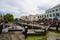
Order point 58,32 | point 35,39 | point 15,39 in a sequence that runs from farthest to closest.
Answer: point 58,32
point 35,39
point 15,39

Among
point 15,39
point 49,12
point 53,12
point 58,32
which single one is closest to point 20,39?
point 15,39

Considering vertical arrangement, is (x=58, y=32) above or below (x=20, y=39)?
below

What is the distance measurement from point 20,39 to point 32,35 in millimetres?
3997

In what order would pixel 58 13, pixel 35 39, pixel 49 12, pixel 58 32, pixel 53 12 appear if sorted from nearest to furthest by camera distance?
1. pixel 35 39
2. pixel 58 32
3. pixel 58 13
4. pixel 53 12
5. pixel 49 12

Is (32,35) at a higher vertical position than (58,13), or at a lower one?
lower

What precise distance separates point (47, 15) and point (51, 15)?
3.41m

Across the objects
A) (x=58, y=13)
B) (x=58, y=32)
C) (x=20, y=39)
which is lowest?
(x=58, y=32)

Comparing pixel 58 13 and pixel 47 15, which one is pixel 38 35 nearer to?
pixel 58 13

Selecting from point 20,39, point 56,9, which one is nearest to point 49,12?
point 56,9

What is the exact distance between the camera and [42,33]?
28.6ft

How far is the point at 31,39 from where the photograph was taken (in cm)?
840

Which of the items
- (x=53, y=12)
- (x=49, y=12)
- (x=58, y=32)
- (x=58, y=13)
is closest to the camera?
(x=58, y=32)

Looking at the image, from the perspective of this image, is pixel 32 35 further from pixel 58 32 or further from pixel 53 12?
pixel 53 12

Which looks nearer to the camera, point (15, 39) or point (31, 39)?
point (15, 39)
